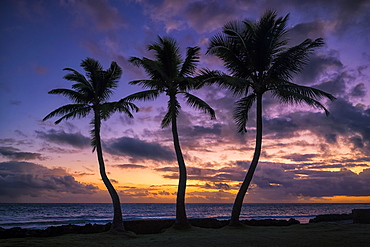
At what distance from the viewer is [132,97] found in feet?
66.5

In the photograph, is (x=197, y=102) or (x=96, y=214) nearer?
(x=197, y=102)

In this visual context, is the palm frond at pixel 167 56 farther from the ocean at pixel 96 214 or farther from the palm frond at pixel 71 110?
the ocean at pixel 96 214

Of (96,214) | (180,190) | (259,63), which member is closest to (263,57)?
(259,63)

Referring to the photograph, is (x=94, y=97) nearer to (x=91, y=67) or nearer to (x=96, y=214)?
(x=91, y=67)

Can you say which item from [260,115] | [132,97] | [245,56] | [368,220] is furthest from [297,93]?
[132,97]

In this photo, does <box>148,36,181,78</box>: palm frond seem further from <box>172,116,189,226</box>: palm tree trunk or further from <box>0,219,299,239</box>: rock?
<box>0,219,299,239</box>: rock

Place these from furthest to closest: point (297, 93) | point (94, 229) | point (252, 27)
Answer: point (94, 229) < point (252, 27) < point (297, 93)

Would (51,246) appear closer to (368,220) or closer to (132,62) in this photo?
(132,62)

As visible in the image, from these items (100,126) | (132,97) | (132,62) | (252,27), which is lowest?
(100,126)

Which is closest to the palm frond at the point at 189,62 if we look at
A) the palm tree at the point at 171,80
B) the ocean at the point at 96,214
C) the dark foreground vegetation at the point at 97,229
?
the palm tree at the point at 171,80

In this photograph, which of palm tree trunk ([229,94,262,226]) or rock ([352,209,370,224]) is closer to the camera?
palm tree trunk ([229,94,262,226])

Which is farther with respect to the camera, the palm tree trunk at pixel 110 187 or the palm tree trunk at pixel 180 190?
the palm tree trunk at pixel 110 187

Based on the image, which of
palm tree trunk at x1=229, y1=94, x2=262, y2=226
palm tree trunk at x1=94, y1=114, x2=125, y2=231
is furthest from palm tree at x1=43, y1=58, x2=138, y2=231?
palm tree trunk at x1=229, y1=94, x2=262, y2=226

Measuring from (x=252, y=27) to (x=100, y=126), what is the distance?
38.7 ft
